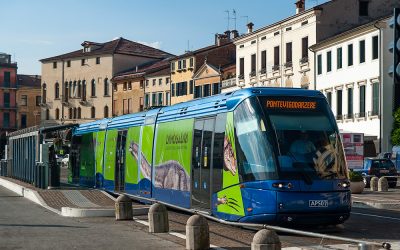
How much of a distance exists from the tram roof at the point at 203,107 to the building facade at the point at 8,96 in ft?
345

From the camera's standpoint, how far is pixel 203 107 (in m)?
20.4

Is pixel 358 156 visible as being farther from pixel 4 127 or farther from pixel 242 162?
pixel 4 127

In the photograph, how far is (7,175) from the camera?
50344 mm

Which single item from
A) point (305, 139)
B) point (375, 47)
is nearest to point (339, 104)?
point (375, 47)

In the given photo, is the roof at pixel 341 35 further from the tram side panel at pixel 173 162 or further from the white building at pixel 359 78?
the tram side panel at pixel 173 162

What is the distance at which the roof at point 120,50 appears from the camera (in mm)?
108875

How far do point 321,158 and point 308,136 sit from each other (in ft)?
1.76

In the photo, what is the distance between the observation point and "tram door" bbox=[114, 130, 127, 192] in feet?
94.4

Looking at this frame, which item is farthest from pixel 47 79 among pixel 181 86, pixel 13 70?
pixel 181 86

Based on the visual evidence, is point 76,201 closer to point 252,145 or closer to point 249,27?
point 252,145

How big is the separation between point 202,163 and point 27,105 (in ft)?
393

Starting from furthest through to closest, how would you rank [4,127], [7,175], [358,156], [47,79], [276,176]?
[4,127]
[47,79]
[7,175]
[358,156]
[276,176]

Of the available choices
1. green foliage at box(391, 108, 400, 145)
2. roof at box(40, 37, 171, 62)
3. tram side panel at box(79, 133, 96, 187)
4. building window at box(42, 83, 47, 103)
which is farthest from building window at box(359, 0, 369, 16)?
building window at box(42, 83, 47, 103)

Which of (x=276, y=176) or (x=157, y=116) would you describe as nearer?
(x=276, y=176)
